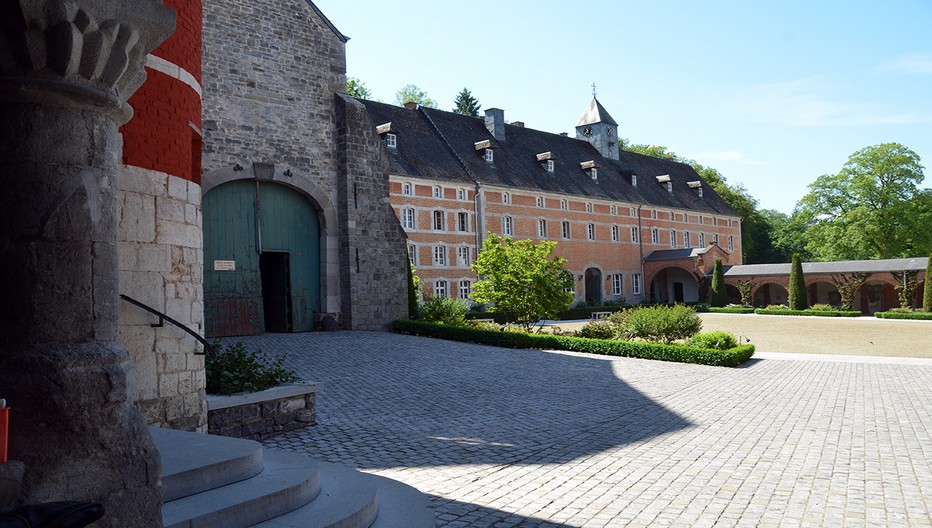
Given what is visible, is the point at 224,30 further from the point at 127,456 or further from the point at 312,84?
the point at 127,456

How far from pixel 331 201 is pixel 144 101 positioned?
11586mm

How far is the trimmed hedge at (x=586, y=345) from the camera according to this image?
15.6m

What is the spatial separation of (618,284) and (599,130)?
11.3m

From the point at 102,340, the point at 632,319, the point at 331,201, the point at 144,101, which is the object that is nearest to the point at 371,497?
the point at 102,340

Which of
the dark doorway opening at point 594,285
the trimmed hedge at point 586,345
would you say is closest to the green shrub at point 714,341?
the trimmed hedge at point 586,345

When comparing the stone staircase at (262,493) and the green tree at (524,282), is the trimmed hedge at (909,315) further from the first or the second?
the stone staircase at (262,493)

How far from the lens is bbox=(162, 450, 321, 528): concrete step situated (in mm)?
3801

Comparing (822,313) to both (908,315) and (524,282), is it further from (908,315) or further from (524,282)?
(524,282)

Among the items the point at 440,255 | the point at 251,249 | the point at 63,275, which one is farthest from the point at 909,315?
the point at 63,275

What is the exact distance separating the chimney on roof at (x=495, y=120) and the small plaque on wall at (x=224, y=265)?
1041 inches

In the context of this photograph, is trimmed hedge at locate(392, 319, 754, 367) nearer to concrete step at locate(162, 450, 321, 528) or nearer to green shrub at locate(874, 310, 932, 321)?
concrete step at locate(162, 450, 321, 528)

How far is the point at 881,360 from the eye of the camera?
17.0 meters

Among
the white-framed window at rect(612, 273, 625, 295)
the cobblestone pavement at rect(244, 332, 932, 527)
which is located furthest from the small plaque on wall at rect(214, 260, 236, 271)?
the white-framed window at rect(612, 273, 625, 295)

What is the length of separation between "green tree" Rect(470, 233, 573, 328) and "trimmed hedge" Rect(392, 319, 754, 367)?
81.9 inches
